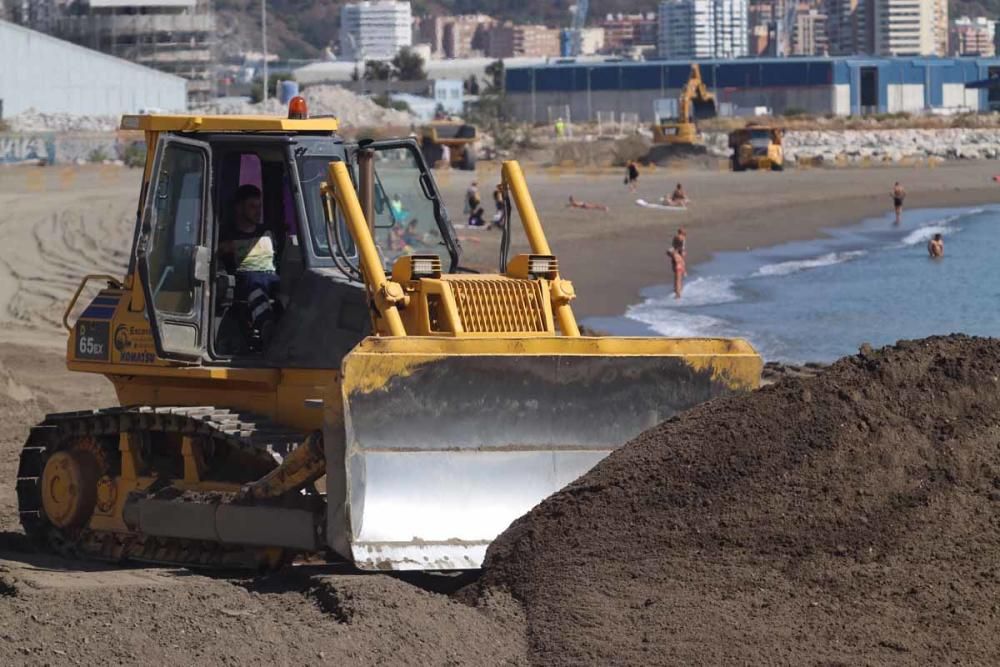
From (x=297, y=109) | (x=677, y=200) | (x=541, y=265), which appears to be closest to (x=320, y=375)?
(x=541, y=265)

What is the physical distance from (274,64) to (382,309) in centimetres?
18766

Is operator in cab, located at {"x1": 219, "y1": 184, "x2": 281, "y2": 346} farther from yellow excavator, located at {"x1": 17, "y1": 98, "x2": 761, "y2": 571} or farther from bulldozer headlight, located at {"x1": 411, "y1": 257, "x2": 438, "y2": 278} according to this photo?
bulldozer headlight, located at {"x1": 411, "y1": 257, "x2": 438, "y2": 278}

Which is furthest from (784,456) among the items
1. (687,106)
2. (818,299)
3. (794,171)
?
(687,106)

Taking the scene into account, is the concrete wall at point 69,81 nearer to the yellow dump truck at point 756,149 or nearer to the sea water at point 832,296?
the yellow dump truck at point 756,149

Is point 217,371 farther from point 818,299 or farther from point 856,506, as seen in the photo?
point 818,299

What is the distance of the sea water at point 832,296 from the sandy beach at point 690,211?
0.80 meters

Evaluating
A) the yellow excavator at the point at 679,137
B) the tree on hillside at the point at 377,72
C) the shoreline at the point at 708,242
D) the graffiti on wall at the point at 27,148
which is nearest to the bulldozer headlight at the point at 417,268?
the shoreline at the point at 708,242

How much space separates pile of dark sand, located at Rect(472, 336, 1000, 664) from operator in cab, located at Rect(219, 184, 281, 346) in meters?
2.24

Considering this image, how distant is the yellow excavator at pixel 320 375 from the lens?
324 inches

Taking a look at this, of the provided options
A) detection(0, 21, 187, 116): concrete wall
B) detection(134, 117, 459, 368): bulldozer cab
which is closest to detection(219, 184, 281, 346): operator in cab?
detection(134, 117, 459, 368): bulldozer cab

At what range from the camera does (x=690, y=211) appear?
44.4 meters

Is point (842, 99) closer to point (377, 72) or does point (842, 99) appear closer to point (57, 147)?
point (377, 72)

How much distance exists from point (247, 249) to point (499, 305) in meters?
1.70

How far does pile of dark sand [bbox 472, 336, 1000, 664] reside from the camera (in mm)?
6910
